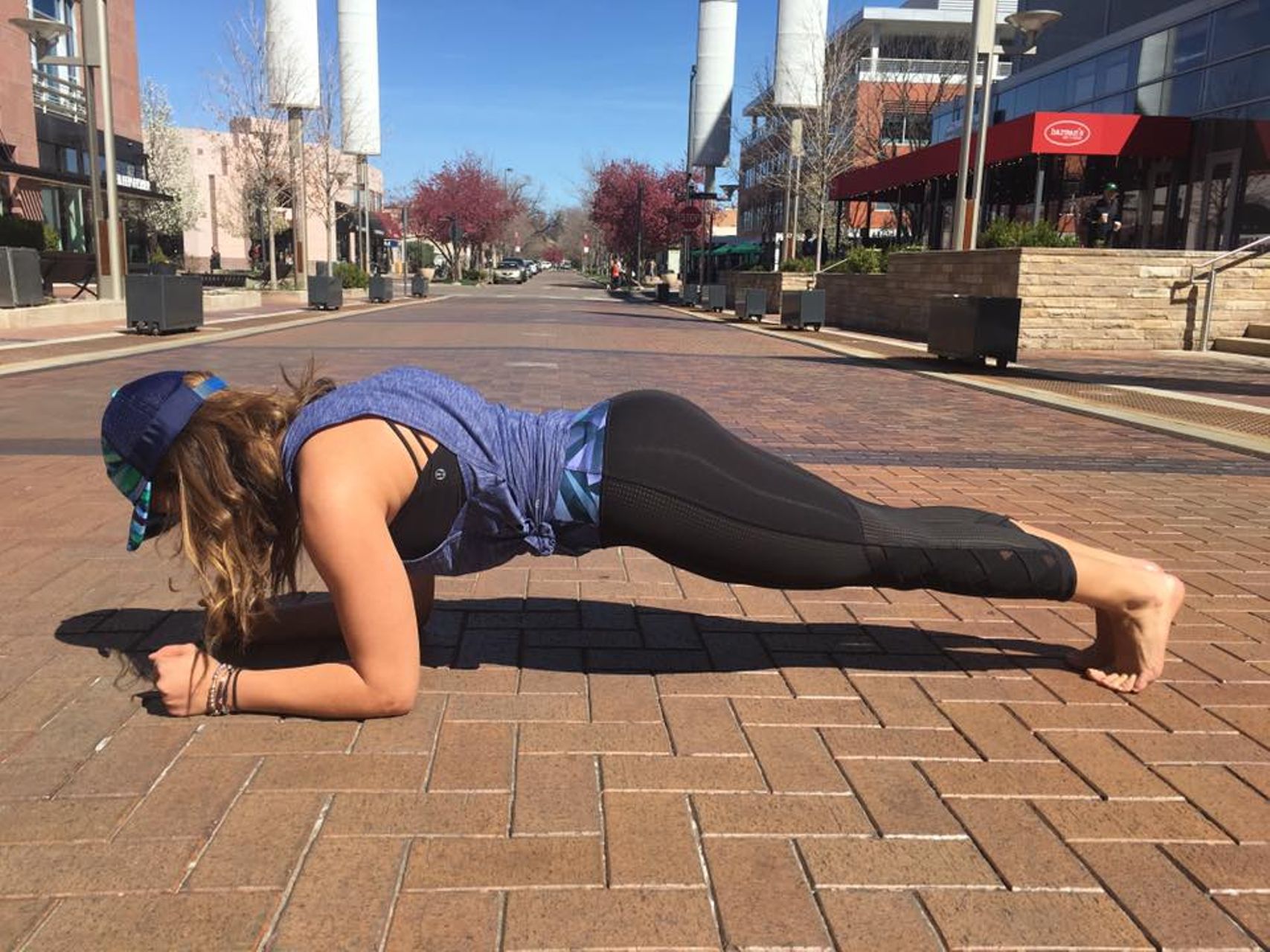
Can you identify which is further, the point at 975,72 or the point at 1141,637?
the point at 975,72

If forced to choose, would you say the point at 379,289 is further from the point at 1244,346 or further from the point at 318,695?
the point at 318,695

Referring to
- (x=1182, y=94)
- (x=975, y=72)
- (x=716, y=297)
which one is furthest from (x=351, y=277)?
(x=1182, y=94)

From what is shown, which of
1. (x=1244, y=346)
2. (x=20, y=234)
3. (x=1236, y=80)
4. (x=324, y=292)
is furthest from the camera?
(x=324, y=292)

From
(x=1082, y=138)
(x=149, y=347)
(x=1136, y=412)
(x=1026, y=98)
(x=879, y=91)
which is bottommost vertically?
(x=149, y=347)

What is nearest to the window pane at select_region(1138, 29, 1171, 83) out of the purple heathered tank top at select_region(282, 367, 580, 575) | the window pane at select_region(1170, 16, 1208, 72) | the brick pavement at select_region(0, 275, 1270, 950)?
the window pane at select_region(1170, 16, 1208, 72)

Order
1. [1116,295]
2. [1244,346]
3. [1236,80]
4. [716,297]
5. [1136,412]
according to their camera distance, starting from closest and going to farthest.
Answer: [1136,412], [1244,346], [1116,295], [1236,80], [716,297]

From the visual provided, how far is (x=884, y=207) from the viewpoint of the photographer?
178ft

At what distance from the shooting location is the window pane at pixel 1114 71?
85.4 feet

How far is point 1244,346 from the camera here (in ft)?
51.3

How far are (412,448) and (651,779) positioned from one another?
94cm

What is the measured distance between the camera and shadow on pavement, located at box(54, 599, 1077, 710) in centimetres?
307

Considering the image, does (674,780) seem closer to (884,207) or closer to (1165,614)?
(1165,614)

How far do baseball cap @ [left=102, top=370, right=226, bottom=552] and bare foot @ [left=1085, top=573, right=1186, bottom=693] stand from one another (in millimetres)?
2406

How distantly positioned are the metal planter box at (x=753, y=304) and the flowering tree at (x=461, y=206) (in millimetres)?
49976
